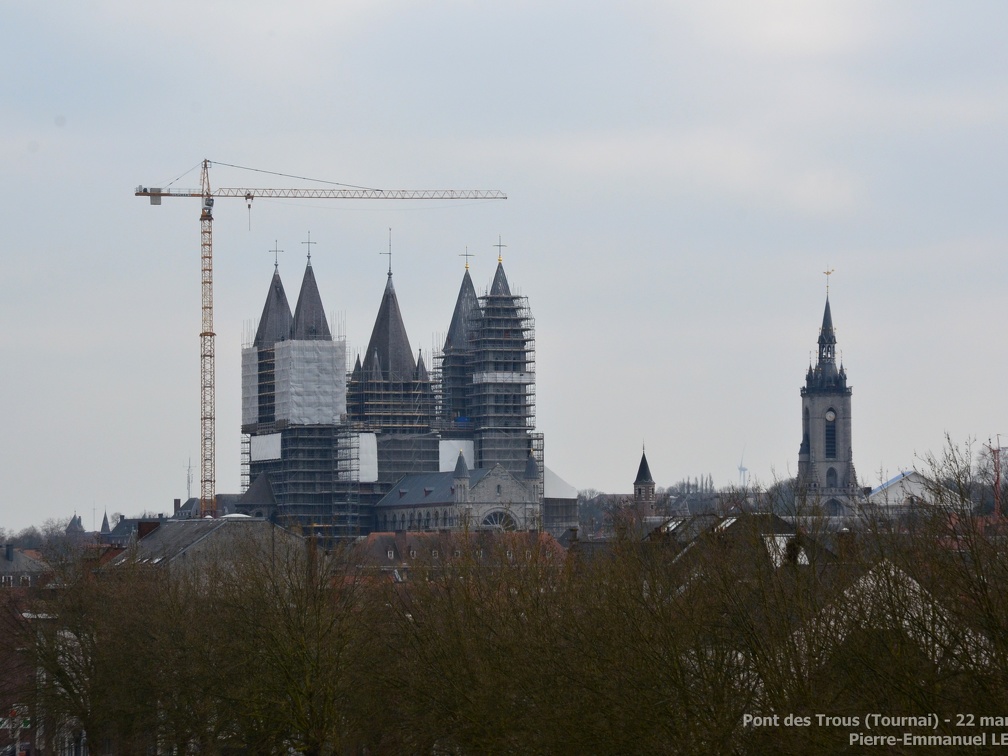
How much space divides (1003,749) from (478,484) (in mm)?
145868

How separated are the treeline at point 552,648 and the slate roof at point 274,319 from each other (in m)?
118

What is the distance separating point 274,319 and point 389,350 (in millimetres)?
11717

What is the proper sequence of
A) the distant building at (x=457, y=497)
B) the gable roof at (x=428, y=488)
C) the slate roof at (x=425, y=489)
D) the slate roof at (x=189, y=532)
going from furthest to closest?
the slate roof at (x=425, y=489)
the gable roof at (x=428, y=488)
the distant building at (x=457, y=497)
the slate roof at (x=189, y=532)

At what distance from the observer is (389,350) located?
179375 mm

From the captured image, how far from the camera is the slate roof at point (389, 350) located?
586 ft

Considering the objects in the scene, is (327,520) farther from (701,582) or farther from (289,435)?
(701,582)

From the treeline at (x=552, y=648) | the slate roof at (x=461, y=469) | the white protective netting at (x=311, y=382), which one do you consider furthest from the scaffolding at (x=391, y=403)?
the treeline at (x=552, y=648)

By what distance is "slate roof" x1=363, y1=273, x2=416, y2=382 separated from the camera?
17862 cm

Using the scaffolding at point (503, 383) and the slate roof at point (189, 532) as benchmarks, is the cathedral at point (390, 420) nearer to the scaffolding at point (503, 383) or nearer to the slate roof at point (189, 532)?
the scaffolding at point (503, 383)

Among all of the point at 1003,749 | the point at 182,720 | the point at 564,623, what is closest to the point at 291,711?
the point at 182,720

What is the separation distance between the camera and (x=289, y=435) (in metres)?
167

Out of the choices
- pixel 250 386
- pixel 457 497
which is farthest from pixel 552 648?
pixel 250 386

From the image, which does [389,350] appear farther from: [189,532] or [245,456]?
[189,532]

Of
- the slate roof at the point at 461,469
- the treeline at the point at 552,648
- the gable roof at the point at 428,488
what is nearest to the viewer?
the treeline at the point at 552,648
